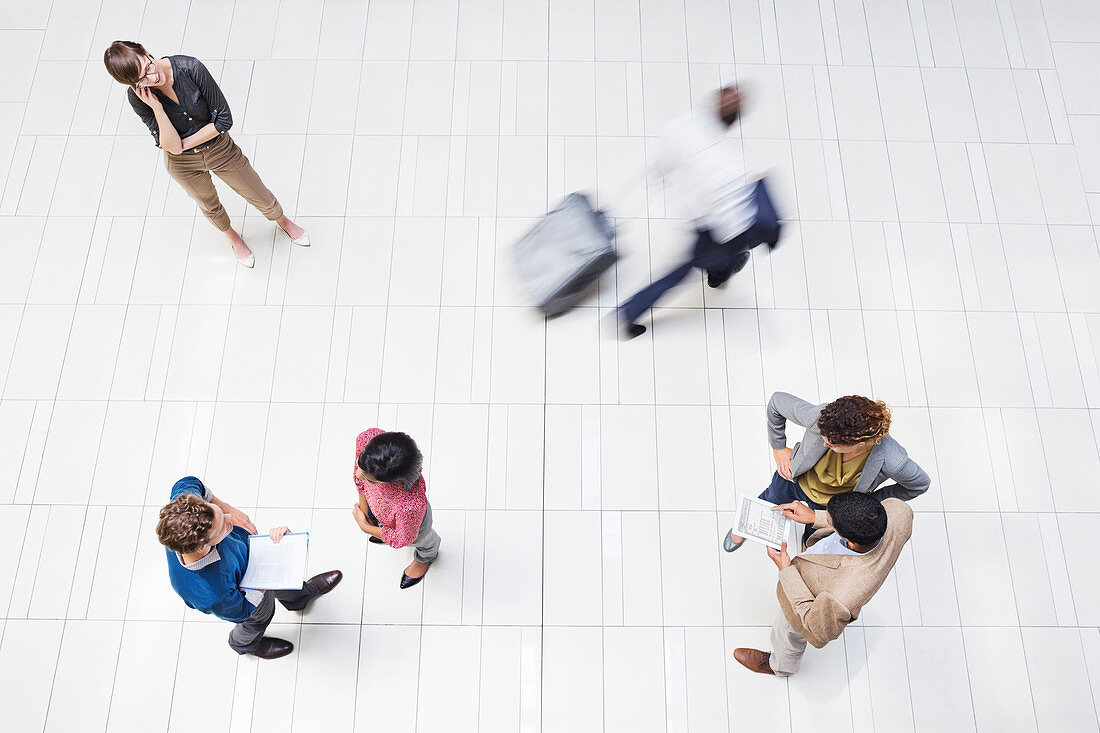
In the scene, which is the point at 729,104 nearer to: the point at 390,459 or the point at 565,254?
the point at 565,254

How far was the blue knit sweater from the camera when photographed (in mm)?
2334

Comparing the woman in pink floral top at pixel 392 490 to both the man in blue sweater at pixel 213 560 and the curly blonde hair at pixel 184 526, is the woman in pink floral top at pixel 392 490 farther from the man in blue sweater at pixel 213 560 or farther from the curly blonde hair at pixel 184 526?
the curly blonde hair at pixel 184 526

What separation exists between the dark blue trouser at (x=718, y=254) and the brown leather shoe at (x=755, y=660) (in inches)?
63.6

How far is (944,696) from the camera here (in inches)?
121

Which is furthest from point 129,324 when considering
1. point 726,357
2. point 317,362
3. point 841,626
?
point 841,626

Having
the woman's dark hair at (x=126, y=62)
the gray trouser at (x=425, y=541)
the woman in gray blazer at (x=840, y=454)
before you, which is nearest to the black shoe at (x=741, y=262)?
the woman in gray blazer at (x=840, y=454)

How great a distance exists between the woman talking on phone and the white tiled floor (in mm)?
411

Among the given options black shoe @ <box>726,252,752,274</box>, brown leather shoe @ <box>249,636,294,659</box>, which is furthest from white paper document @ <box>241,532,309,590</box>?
black shoe @ <box>726,252,752,274</box>

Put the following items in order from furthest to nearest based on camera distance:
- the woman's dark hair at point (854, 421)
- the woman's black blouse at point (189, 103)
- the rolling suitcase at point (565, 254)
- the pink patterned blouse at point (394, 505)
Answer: the rolling suitcase at point (565, 254) → the woman's black blouse at point (189, 103) → the pink patterned blouse at point (394, 505) → the woman's dark hair at point (854, 421)

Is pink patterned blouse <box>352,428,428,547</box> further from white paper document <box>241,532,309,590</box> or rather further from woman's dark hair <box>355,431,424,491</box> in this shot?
white paper document <box>241,532,309,590</box>

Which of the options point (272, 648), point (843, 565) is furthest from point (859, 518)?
point (272, 648)

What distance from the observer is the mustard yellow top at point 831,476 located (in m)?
2.54

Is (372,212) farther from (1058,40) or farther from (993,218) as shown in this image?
(1058,40)

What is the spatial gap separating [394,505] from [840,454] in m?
1.59
